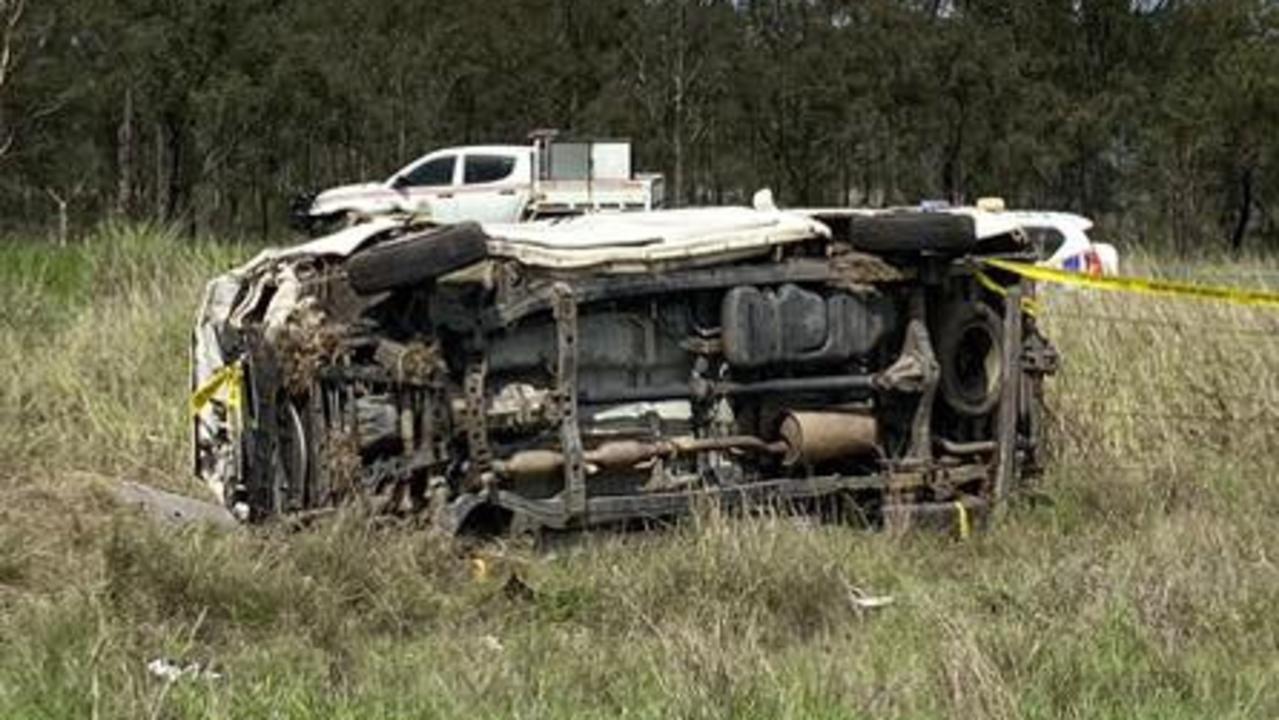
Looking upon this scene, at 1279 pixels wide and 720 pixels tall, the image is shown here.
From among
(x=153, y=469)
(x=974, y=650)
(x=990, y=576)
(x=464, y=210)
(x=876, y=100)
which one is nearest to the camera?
(x=974, y=650)

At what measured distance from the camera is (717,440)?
25.6 feet

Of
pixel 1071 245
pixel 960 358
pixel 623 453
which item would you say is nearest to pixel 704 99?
pixel 1071 245

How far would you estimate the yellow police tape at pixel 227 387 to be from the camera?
848cm

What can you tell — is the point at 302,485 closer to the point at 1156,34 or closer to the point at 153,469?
the point at 153,469

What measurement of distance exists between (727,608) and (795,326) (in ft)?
6.92

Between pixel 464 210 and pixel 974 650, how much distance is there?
77.4 ft

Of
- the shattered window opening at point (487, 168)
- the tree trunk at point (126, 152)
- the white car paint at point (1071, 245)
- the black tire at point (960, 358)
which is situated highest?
the black tire at point (960, 358)

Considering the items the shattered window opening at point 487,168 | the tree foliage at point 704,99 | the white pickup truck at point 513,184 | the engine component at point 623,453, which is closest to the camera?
the engine component at point 623,453

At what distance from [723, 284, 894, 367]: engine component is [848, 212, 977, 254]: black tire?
0.28 m

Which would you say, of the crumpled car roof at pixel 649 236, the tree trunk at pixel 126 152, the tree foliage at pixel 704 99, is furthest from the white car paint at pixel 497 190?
the crumpled car roof at pixel 649 236

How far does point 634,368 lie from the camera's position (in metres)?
Result: 7.84

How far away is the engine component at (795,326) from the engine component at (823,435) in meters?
0.27

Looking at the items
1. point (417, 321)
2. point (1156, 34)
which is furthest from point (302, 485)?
point (1156, 34)

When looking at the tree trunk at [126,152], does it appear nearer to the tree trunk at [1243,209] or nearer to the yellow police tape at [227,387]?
the tree trunk at [1243,209]
